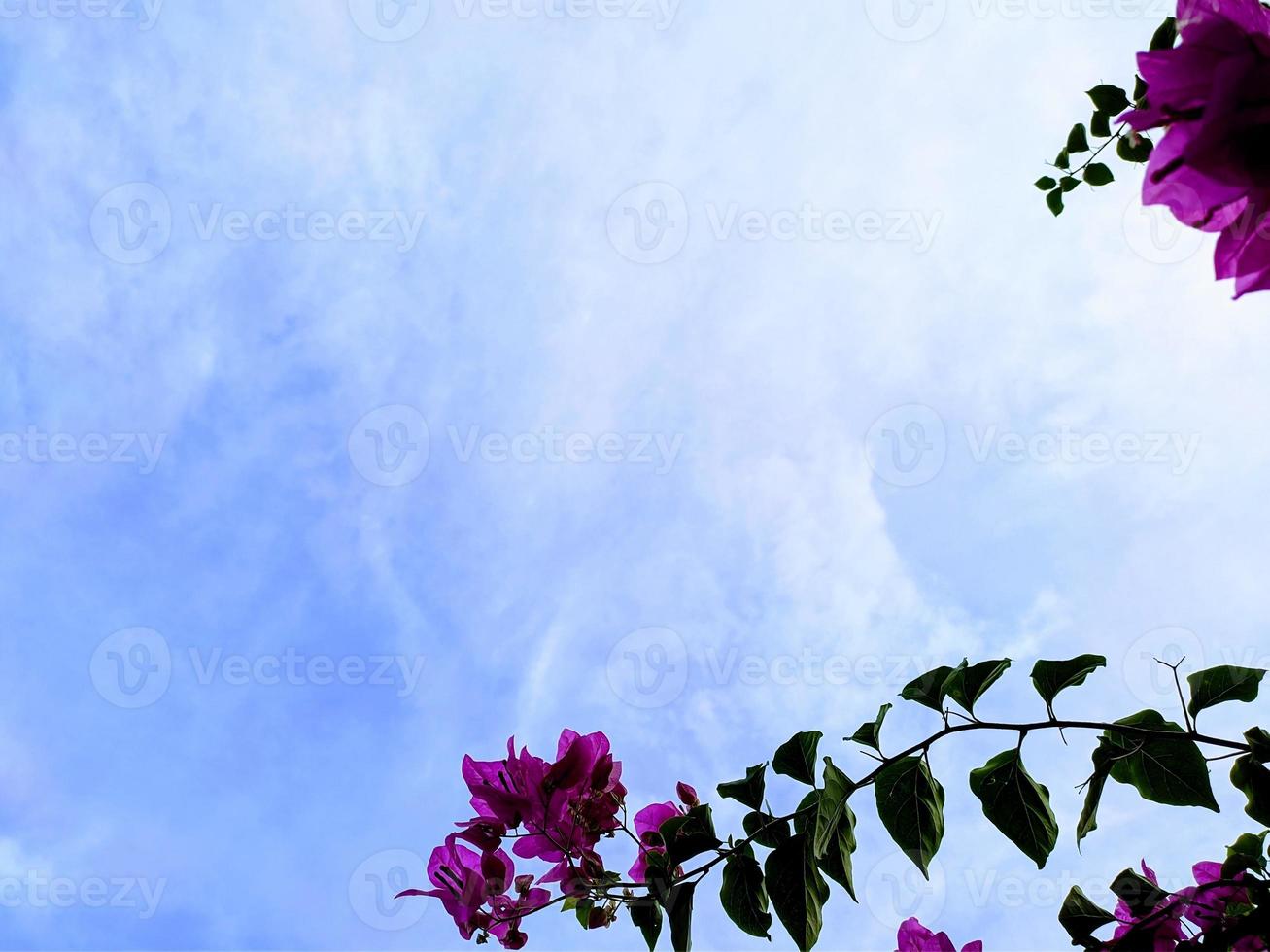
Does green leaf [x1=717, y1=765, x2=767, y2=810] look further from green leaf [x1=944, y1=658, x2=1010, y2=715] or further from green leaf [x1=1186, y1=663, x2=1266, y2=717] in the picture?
green leaf [x1=1186, y1=663, x2=1266, y2=717]

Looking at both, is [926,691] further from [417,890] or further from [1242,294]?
[417,890]

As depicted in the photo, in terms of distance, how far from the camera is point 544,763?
5.76ft

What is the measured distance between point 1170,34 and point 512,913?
1.83 meters

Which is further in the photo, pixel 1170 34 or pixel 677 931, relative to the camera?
pixel 677 931

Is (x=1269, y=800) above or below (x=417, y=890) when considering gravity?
below

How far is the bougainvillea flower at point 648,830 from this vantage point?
70.2 inches

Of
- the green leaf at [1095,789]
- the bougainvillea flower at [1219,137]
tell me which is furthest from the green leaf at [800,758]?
the bougainvillea flower at [1219,137]

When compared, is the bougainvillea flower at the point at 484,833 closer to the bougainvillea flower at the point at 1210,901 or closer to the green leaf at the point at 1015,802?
the green leaf at the point at 1015,802

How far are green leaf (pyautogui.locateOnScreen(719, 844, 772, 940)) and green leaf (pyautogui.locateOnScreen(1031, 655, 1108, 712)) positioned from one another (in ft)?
1.80

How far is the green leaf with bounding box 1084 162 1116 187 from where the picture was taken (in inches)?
64.1

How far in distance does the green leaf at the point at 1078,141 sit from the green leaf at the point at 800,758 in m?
1.15

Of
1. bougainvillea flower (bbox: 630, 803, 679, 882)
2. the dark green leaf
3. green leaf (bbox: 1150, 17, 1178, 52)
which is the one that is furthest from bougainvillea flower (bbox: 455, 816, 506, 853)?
green leaf (bbox: 1150, 17, 1178, 52)

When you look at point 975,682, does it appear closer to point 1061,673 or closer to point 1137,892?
point 1061,673

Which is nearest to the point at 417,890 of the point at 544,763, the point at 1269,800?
the point at 544,763
